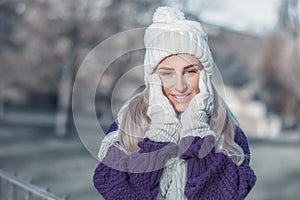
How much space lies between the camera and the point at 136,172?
4.21 ft

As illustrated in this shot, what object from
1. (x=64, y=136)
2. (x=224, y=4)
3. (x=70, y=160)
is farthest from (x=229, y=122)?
(x=64, y=136)

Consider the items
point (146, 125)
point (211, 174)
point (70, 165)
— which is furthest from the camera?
point (70, 165)

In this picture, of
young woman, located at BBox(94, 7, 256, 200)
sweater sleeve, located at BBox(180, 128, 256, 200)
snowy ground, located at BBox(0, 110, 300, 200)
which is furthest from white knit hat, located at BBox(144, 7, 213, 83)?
snowy ground, located at BBox(0, 110, 300, 200)

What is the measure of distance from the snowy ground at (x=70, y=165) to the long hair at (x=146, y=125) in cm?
268

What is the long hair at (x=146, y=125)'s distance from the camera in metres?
1.32

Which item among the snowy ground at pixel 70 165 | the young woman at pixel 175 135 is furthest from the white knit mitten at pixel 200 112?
the snowy ground at pixel 70 165

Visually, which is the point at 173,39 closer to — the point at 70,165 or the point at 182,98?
the point at 182,98

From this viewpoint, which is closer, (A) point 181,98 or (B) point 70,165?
(A) point 181,98

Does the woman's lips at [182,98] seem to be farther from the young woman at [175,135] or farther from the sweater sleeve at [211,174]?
the sweater sleeve at [211,174]

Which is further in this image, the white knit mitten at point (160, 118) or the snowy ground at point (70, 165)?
the snowy ground at point (70, 165)

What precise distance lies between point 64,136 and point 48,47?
3410 millimetres

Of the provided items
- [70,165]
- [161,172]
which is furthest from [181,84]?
[70,165]

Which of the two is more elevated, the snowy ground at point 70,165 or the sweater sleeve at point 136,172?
the sweater sleeve at point 136,172

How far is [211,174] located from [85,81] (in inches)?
57.9
